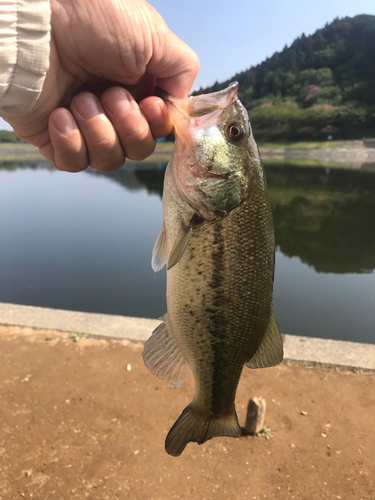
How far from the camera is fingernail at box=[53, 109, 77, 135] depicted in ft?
6.22

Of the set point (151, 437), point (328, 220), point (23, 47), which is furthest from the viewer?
point (328, 220)

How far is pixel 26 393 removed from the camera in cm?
532

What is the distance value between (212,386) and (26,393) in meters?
4.43

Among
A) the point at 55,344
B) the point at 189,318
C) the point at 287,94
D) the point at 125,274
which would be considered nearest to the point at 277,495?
the point at 189,318

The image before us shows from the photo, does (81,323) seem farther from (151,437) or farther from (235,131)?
(235,131)

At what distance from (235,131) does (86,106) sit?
820 mm

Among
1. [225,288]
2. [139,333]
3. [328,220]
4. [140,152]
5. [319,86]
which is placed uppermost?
[319,86]

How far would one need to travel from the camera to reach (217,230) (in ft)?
5.73

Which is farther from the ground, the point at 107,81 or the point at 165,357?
the point at 107,81

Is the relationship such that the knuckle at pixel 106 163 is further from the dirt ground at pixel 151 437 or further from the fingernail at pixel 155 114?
the dirt ground at pixel 151 437

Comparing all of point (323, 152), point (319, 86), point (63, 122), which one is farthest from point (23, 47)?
point (319, 86)

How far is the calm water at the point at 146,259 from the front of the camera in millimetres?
10219

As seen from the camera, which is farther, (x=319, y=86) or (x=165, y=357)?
(x=319, y=86)

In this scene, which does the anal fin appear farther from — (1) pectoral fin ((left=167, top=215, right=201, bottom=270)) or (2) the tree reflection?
(2) the tree reflection
